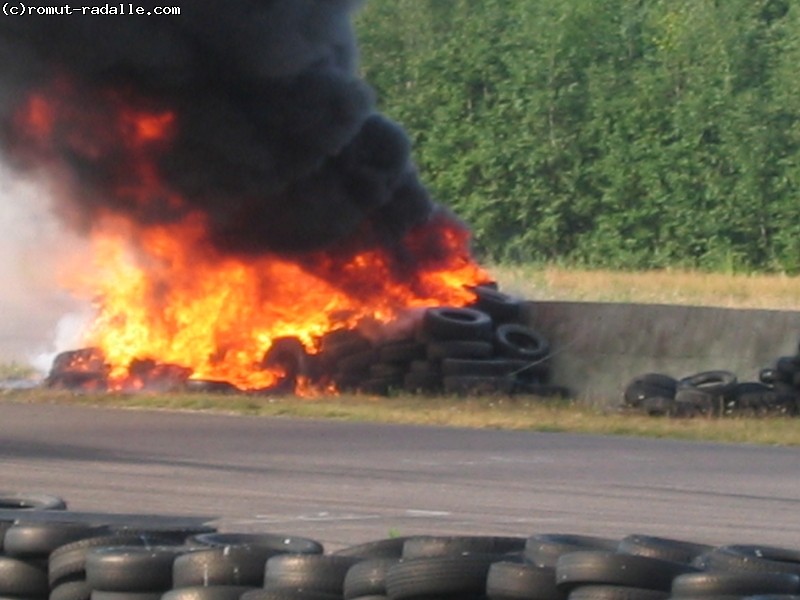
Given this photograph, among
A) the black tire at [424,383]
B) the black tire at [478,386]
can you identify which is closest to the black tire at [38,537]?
the black tire at [478,386]

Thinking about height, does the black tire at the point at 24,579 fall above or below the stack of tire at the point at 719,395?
below

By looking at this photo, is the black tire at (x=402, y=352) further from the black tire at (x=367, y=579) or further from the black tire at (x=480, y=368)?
the black tire at (x=367, y=579)

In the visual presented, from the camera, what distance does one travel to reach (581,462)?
54.3 ft

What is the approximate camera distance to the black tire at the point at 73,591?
8.48m

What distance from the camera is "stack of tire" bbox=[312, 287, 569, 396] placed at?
23.7 metres

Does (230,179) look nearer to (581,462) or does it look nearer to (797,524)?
(581,462)

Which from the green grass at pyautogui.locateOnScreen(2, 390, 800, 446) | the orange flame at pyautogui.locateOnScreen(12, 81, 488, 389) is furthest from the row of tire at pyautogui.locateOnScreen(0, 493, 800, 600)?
the orange flame at pyautogui.locateOnScreen(12, 81, 488, 389)

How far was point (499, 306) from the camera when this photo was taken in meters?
25.3

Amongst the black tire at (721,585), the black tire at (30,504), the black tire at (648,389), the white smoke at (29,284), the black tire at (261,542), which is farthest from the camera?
the white smoke at (29,284)

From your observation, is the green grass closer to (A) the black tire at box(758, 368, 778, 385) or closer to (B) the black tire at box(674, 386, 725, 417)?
(B) the black tire at box(674, 386, 725, 417)

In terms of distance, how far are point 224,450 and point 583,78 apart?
146 feet

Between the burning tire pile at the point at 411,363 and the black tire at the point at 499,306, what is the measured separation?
0.02 metres

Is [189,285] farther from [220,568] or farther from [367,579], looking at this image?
[367,579]

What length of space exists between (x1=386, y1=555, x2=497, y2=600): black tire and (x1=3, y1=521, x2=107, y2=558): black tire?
1.77 meters
